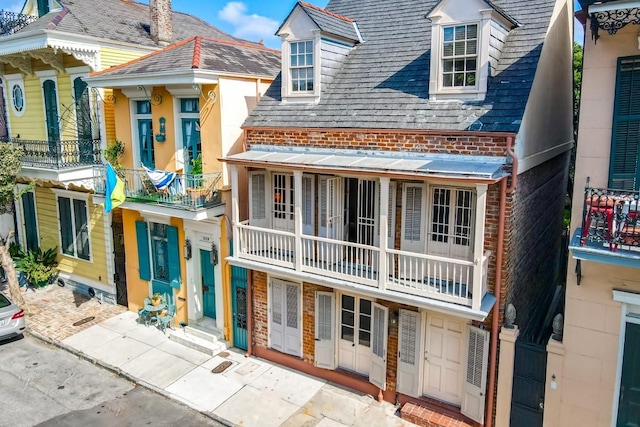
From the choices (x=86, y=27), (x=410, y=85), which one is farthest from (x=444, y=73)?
(x=86, y=27)

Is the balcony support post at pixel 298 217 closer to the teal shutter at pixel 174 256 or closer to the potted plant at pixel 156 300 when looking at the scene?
the teal shutter at pixel 174 256

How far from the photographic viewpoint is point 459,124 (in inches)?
386

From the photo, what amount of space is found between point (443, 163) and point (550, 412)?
16.4ft

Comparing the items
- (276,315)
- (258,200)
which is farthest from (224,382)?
(258,200)

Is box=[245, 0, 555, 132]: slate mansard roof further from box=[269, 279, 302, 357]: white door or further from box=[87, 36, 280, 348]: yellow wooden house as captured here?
box=[269, 279, 302, 357]: white door

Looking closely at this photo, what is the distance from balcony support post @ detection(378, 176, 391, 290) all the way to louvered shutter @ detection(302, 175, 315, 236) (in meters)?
2.33

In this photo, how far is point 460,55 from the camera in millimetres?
10188

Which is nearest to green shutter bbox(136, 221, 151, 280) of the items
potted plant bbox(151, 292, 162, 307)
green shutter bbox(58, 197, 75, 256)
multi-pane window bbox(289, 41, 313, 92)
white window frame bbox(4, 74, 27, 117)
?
potted plant bbox(151, 292, 162, 307)

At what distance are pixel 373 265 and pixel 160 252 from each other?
7.36 m

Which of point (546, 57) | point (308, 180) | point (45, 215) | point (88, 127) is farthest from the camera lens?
point (45, 215)

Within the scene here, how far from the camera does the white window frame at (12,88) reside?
18.1 metres

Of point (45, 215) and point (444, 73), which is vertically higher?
point (444, 73)

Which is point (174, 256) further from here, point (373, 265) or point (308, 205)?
point (373, 265)

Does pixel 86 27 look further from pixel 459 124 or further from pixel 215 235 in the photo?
pixel 459 124
